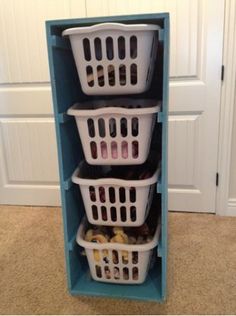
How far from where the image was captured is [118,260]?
4.27ft

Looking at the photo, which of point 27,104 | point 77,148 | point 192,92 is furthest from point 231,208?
point 27,104

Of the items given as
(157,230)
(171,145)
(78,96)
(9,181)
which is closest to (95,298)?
(157,230)

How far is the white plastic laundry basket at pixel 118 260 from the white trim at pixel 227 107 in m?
0.81

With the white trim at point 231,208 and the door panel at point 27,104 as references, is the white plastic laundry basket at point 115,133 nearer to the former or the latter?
the door panel at point 27,104

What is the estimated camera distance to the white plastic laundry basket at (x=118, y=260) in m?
1.26

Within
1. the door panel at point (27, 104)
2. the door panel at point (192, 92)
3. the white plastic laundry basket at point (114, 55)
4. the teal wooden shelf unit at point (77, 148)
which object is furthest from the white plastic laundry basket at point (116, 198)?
the door panel at point (27, 104)

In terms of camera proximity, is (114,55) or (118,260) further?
(118,260)

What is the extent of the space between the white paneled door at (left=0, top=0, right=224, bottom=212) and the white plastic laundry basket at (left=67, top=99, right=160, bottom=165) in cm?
80

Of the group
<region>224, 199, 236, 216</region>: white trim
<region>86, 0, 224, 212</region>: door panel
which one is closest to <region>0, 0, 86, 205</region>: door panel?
<region>86, 0, 224, 212</region>: door panel

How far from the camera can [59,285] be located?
4.57 ft

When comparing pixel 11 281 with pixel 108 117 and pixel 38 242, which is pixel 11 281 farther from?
pixel 108 117

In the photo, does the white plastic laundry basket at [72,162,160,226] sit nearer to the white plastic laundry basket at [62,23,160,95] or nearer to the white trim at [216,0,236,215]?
the white plastic laundry basket at [62,23,160,95]

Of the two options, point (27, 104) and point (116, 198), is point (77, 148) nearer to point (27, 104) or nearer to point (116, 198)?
point (116, 198)

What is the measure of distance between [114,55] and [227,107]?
1040 millimetres
